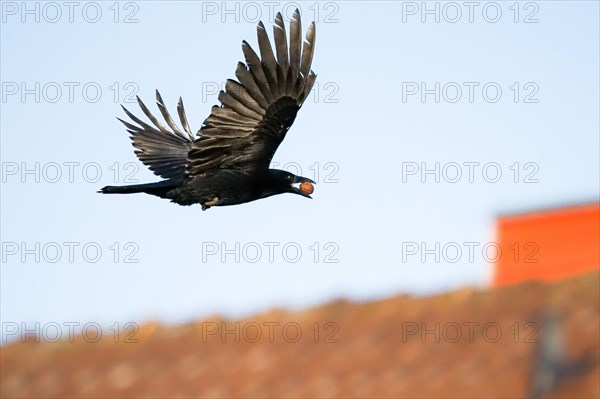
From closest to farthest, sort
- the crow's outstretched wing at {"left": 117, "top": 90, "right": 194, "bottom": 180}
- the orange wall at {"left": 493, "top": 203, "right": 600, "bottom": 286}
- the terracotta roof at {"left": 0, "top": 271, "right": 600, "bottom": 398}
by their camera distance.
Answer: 1. the terracotta roof at {"left": 0, "top": 271, "right": 600, "bottom": 398}
2. the orange wall at {"left": 493, "top": 203, "right": 600, "bottom": 286}
3. the crow's outstretched wing at {"left": 117, "top": 90, "right": 194, "bottom": 180}

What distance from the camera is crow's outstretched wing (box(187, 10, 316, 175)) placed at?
7.92 meters

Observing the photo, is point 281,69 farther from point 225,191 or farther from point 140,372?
point 140,372

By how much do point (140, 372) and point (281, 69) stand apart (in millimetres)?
2184

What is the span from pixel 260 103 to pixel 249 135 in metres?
0.37

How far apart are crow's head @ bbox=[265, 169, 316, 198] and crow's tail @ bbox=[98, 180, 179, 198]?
2.68 ft

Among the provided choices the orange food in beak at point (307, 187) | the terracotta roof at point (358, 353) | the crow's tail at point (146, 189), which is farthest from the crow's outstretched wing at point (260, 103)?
the terracotta roof at point (358, 353)

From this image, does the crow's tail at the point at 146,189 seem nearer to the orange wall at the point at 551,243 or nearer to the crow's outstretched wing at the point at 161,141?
the crow's outstretched wing at the point at 161,141

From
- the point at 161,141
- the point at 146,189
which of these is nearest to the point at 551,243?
the point at 146,189

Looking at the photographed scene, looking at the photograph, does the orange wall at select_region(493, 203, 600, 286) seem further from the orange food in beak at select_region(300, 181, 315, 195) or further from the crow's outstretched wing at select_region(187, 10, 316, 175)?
the crow's outstretched wing at select_region(187, 10, 316, 175)

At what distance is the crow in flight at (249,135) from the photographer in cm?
796

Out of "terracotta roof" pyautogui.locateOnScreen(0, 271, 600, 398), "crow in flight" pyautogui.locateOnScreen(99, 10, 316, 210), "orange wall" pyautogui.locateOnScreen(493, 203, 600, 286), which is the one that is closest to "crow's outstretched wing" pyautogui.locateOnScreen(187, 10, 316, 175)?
"crow in flight" pyautogui.locateOnScreen(99, 10, 316, 210)

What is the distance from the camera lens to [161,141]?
415 inches

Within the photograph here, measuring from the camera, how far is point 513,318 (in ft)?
24.2

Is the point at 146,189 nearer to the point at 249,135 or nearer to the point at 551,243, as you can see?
the point at 249,135
